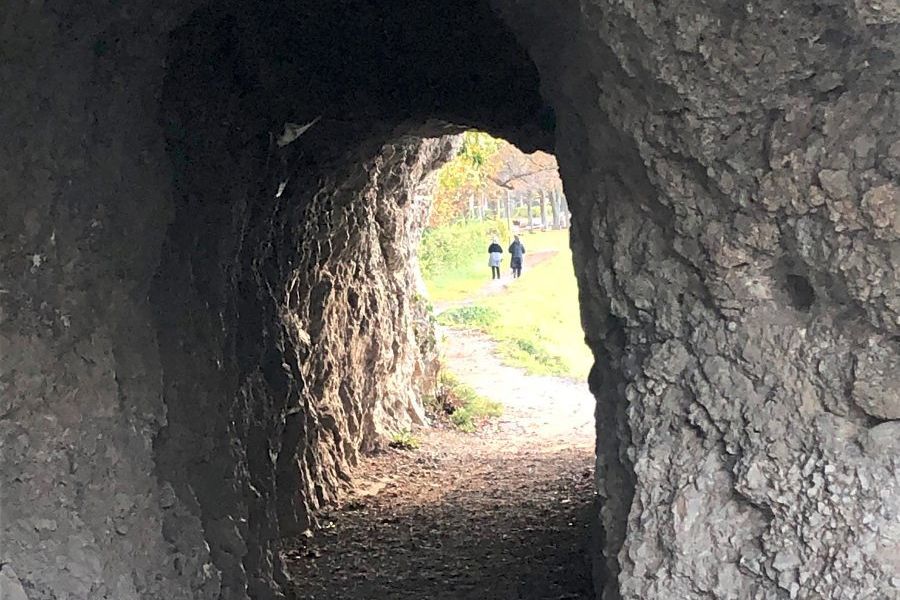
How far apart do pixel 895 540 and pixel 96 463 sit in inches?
80.6

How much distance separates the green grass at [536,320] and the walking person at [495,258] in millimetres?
342

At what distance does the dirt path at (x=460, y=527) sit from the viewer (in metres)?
4.50

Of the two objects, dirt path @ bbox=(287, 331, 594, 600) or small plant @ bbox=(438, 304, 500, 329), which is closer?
dirt path @ bbox=(287, 331, 594, 600)

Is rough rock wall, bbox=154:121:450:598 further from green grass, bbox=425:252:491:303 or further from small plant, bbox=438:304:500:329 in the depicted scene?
green grass, bbox=425:252:491:303

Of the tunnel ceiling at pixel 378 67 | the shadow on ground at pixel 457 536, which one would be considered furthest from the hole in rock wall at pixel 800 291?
the shadow on ground at pixel 457 536

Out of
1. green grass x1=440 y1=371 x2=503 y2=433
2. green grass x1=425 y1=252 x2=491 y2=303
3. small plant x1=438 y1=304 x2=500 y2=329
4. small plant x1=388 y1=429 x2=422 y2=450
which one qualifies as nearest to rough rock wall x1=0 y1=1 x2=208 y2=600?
small plant x1=388 y1=429 x2=422 y2=450

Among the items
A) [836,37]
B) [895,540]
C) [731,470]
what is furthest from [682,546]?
[836,37]

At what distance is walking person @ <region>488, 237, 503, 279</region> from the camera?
19953 mm

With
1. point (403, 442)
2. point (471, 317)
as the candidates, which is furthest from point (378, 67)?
point (471, 317)

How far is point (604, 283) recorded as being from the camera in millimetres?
2604

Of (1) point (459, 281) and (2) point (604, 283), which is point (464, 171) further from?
(2) point (604, 283)

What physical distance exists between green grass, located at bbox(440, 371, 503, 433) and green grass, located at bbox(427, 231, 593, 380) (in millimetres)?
2214

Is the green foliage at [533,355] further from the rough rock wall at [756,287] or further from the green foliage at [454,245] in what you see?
the rough rock wall at [756,287]

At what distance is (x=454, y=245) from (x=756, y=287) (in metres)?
19.6
